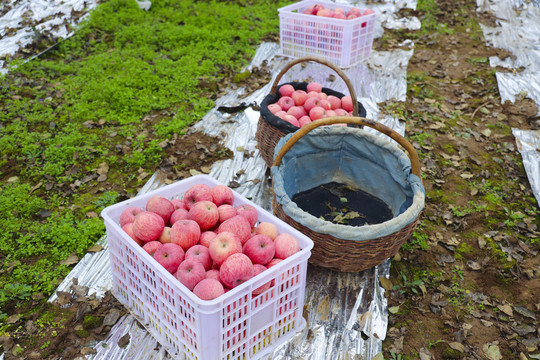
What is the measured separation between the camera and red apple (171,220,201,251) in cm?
255

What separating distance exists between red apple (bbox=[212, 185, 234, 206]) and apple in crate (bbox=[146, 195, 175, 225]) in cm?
29

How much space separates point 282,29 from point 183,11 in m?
2.68

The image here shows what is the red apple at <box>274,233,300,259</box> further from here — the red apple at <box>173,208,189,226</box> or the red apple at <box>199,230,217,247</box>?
the red apple at <box>173,208,189,226</box>

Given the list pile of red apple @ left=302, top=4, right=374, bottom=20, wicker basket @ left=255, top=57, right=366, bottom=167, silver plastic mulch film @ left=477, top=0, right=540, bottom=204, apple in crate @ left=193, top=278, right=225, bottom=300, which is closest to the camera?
apple in crate @ left=193, top=278, right=225, bottom=300

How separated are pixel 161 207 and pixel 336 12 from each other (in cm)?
467

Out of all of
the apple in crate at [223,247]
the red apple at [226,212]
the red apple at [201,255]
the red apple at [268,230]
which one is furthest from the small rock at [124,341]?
the red apple at [268,230]

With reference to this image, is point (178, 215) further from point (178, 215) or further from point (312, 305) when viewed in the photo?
point (312, 305)

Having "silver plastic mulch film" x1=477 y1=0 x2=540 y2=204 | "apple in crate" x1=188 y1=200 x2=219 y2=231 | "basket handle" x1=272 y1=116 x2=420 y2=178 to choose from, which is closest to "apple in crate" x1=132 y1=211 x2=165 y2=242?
"apple in crate" x1=188 y1=200 x2=219 y2=231

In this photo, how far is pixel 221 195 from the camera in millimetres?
2902

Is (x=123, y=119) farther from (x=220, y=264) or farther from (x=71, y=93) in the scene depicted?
(x=220, y=264)

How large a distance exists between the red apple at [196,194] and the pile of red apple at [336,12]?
168 inches

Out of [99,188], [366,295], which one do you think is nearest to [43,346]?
[99,188]

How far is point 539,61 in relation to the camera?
6.50 m

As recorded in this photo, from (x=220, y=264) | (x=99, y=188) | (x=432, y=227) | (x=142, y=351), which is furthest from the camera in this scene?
(x=99, y=188)
